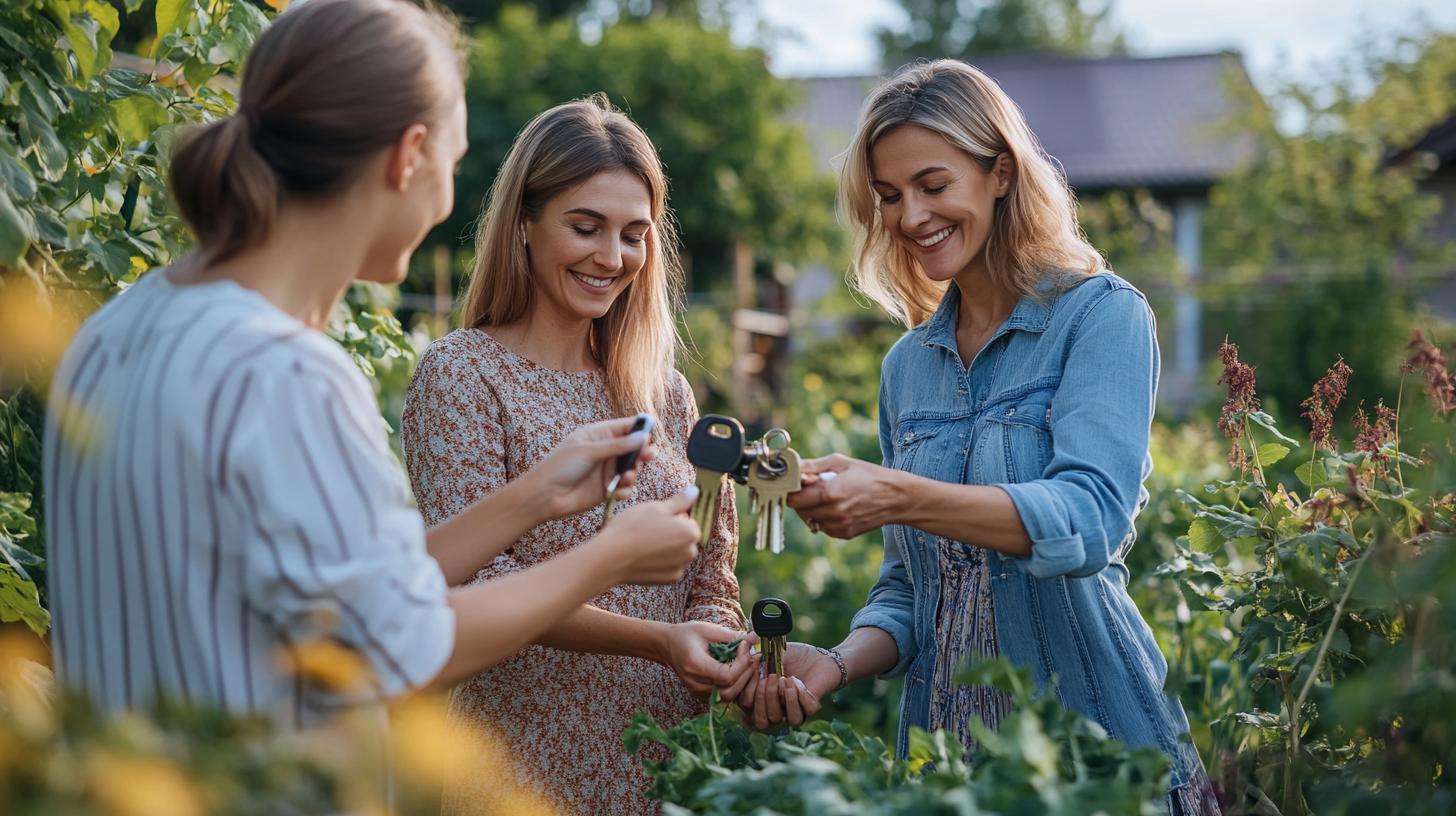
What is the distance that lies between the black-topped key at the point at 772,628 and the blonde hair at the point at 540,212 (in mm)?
488

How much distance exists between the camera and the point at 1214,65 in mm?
27391

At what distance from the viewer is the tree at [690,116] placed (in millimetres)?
14375

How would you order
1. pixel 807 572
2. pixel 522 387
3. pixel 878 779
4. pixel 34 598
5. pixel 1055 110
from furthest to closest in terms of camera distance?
pixel 1055 110, pixel 807 572, pixel 522 387, pixel 34 598, pixel 878 779

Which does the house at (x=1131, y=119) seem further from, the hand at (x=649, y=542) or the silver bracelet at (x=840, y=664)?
the hand at (x=649, y=542)

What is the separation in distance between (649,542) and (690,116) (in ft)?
43.6

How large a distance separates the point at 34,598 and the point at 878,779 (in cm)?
136

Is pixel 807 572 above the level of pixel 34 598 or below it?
below

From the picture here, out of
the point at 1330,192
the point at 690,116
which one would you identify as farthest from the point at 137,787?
the point at 1330,192

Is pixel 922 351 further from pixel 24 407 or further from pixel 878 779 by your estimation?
pixel 24 407

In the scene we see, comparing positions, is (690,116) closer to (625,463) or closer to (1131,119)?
(625,463)

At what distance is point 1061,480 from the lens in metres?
2.02

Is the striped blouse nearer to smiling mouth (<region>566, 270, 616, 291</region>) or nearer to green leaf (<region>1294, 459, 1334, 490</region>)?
smiling mouth (<region>566, 270, 616, 291</region>)

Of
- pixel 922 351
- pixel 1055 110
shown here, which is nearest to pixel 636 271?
pixel 922 351

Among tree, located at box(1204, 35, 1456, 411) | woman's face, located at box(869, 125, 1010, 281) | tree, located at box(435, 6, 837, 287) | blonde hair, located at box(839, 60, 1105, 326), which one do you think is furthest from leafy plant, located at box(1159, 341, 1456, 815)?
tree, located at box(435, 6, 837, 287)
